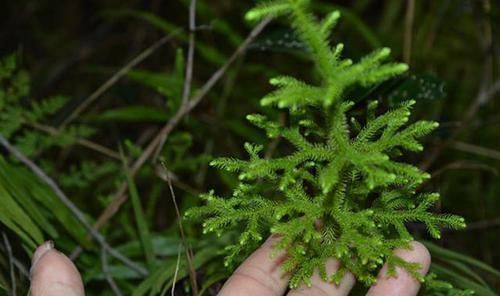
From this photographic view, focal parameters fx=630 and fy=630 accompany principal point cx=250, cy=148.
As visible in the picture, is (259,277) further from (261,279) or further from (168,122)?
(168,122)

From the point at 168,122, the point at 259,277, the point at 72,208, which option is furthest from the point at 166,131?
the point at 259,277

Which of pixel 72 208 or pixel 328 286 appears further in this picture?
pixel 72 208

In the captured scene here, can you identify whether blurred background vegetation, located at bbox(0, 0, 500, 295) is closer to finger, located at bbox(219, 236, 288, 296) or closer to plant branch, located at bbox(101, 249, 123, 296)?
plant branch, located at bbox(101, 249, 123, 296)

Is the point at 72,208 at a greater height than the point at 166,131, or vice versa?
the point at 166,131

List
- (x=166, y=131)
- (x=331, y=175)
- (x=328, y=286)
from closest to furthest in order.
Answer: (x=331, y=175) → (x=328, y=286) → (x=166, y=131)

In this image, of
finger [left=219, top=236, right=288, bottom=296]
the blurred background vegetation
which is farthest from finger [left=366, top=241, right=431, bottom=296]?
the blurred background vegetation
